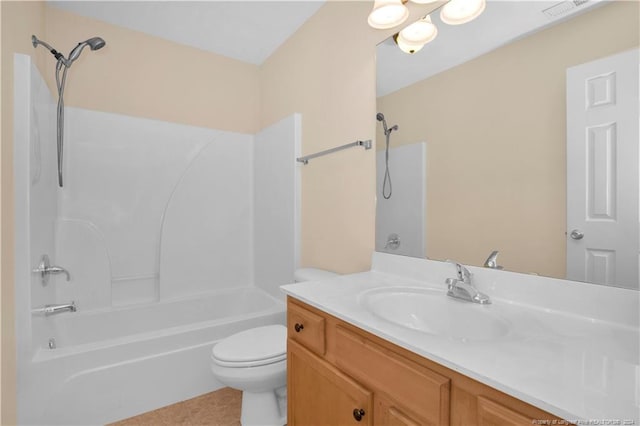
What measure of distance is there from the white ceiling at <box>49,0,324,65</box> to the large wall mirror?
40.4 inches

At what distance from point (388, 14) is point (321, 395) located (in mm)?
1630

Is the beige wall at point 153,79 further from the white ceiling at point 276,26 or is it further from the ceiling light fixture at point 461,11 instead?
the ceiling light fixture at point 461,11

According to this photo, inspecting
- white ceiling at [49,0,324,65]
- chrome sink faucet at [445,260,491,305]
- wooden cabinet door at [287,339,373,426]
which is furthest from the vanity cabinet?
white ceiling at [49,0,324,65]

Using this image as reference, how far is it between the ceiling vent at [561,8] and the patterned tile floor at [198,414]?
2288 millimetres

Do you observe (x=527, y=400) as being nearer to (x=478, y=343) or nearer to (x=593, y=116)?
(x=478, y=343)

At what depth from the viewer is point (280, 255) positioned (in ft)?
7.91

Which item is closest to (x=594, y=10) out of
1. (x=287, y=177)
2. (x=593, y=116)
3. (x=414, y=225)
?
(x=593, y=116)

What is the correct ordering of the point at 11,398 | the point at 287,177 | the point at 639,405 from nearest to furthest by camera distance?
the point at 639,405
the point at 11,398
the point at 287,177

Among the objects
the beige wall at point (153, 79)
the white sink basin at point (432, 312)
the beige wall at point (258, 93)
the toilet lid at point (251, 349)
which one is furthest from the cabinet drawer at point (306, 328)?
the beige wall at point (153, 79)

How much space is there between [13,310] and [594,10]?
96.5 inches

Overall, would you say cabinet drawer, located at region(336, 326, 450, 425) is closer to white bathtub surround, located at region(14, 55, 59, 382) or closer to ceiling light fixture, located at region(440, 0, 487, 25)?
ceiling light fixture, located at region(440, 0, 487, 25)

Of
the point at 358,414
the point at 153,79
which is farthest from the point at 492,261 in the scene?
the point at 153,79

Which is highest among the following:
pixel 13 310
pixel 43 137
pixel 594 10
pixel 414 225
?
pixel 594 10

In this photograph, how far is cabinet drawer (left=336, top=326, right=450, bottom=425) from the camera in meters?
0.69
